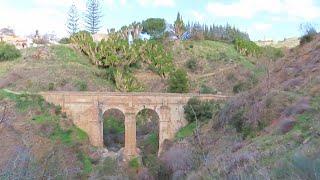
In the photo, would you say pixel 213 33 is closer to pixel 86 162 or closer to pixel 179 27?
pixel 179 27

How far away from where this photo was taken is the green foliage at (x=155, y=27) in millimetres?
53031

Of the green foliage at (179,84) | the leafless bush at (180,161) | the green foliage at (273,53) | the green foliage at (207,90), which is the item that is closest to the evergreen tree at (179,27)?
the green foliage at (273,53)

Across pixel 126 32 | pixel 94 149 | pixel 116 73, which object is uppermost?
pixel 126 32

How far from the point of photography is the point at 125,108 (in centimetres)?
3066

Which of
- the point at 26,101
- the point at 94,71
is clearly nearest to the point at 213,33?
the point at 94,71

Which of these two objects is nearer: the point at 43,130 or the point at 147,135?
the point at 43,130

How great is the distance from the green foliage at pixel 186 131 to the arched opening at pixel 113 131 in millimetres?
4349

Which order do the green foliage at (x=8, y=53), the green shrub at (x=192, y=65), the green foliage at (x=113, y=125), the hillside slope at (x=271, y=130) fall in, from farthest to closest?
the green shrub at (x=192, y=65) < the green foliage at (x=8, y=53) < the green foliage at (x=113, y=125) < the hillside slope at (x=271, y=130)

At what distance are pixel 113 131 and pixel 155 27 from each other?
2057cm

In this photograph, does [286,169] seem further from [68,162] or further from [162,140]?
[162,140]

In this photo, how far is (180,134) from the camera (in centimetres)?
3070

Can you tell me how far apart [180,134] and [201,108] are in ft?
7.27

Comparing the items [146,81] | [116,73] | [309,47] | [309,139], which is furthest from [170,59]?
[309,139]

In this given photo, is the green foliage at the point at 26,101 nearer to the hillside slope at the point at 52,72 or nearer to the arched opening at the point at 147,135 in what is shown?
the hillside slope at the point at 52,72
